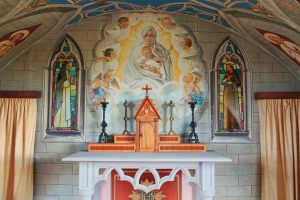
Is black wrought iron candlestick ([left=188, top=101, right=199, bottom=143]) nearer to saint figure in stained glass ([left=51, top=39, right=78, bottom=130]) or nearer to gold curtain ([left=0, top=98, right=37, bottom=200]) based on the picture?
saint figure in stained glass ([left=51, top=39, right=78, bottom=130])

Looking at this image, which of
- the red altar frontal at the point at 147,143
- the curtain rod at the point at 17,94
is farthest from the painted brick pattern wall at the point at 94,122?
the red altar frontal at the point at 147,143

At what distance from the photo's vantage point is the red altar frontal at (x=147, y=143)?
455 centimetres

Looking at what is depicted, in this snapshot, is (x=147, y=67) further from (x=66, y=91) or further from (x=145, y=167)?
(x=145, y=167)

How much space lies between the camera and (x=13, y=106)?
4.95 meters

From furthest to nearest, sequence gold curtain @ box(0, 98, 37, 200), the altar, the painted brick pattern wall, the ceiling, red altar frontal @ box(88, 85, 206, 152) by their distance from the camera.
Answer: the painted brick pattern wall < gold curtain @ box(0, 98, 37, 200) < red altar frontal @ box(88, 85, 206, 152) < the altar < the ceiling

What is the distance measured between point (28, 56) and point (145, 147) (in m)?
2.34

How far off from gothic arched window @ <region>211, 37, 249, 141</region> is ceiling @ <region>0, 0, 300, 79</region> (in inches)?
14.2

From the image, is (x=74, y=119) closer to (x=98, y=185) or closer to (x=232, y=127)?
(x=98, y=185)

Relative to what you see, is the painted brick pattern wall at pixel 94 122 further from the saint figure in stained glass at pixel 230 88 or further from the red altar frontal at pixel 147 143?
the red altar frontal at pixel 147 143

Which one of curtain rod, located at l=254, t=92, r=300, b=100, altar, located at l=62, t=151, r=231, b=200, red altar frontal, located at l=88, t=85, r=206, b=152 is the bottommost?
altar, located at l=62, t=151, r=231, b=200

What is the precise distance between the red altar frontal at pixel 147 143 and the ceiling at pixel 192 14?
142 cm

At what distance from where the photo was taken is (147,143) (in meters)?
4.57

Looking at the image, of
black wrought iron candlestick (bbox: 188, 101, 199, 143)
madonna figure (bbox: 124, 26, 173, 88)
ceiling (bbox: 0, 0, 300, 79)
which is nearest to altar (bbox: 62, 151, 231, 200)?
black wrought iron candlestick (bbox: 188, 101, 199, 143)

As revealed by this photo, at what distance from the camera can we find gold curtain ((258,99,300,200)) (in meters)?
4.79
